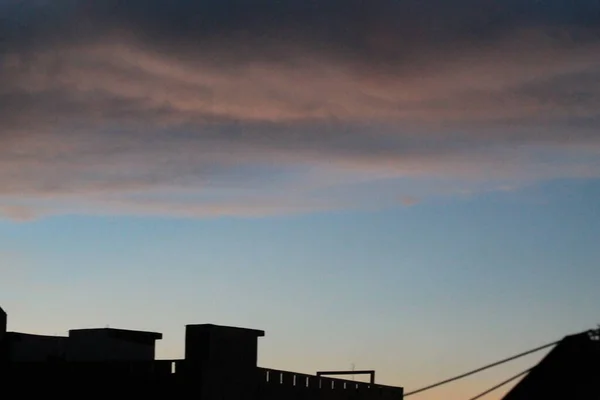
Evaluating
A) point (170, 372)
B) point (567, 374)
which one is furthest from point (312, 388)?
point (567, 374)

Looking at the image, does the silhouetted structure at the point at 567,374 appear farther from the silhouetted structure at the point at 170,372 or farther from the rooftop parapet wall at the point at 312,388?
the rooftop parapet wall at the point at 312,388

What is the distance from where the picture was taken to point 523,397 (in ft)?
125

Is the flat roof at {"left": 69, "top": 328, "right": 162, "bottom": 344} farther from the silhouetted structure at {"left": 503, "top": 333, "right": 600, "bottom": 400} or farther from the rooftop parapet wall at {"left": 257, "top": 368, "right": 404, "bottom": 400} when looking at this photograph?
the silhouetted structure at {"left": 503, "top": 333, "right": 600, "bottom": 400}

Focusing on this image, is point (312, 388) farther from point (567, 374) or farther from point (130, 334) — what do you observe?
point (567, 374)

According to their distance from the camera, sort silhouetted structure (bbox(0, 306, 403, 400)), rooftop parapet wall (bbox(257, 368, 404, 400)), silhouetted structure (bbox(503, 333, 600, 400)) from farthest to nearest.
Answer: rooftop parapet wall (bbox(257, 368, 404, 400)) → silhouetted structure (bbox(0, 306, 403, 400)) → silhouetted structure (bbox(503, 333, 600, 400))

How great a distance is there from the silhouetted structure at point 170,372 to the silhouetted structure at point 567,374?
2600cm

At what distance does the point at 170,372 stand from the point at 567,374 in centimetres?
2898

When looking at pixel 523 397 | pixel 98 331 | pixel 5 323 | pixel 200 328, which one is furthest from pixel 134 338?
pixel 523 397

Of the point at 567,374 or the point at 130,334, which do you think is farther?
the point at 130,334

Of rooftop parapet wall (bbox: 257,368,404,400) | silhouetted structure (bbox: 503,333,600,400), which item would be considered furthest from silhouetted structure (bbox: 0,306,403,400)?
silhouetted structure (bbox: 503,333,600,400)

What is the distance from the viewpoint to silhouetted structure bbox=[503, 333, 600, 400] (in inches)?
1463

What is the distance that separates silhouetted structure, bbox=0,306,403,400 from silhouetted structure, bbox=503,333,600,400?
2600 cm

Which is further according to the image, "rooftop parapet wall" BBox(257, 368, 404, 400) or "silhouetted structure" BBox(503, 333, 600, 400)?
"rooftop parapet wall" BBox(257, 368, 404, 400)

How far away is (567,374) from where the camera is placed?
3750cm
